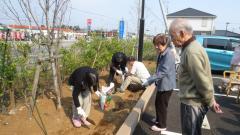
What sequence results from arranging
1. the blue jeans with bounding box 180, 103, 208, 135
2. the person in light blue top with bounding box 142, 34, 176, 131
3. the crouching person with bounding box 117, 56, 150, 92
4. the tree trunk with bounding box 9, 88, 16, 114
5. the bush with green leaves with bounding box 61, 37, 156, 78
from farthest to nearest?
1. the crouching person with bounding box 117, 56, 150, 92
2. the bush with green leaves with bounding box 61, 37, 156, 78
3. the tree trunk with bounding box 9, 88, 16, 114
4. the person in light blue top with bounding box 142, 34, 176, 131
5. the blue jeans with bounding box 180, 103, 208, 135

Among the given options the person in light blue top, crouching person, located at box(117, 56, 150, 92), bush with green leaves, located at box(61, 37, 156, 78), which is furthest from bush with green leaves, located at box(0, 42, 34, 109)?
crouching person, located at box(117, 56, 150, 92)

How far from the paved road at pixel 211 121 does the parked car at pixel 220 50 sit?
5600mm

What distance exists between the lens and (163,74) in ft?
14.0

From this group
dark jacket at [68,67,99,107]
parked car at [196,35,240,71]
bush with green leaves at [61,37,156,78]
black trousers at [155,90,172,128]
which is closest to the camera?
black trousers at [155,90,172,128]

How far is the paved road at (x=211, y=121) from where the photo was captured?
4.77 m

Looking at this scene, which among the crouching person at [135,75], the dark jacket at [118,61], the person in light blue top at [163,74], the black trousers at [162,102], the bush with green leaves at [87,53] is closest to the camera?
the person in light blue top at [163,74]

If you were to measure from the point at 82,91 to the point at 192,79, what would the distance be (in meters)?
2.58

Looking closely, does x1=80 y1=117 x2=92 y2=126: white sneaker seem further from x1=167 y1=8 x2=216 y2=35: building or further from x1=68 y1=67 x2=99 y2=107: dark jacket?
x1=167 y1=8 x2=216 y2=35: building

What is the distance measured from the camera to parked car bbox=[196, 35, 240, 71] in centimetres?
1200

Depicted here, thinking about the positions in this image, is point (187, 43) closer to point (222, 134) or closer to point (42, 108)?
point (222, 134)

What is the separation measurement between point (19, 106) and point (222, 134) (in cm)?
386

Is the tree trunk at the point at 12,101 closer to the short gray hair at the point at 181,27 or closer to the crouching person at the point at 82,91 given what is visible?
the crouching person at the point at 82,91

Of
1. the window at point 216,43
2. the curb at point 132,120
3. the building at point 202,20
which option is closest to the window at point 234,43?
the window at point 216,43

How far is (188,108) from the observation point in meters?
2.79
